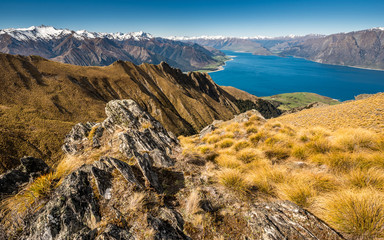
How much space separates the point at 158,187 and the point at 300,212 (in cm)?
533

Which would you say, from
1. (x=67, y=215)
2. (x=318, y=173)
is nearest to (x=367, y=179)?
(x=318, y=173)

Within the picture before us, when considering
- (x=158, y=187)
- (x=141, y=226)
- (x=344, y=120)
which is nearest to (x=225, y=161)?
(x=158, y=187)

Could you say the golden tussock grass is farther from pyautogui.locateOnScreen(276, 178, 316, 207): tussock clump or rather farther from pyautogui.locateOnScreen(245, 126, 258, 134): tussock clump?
pyautogui.locateOnScreen(245, 126, 258, 134): tussock clump

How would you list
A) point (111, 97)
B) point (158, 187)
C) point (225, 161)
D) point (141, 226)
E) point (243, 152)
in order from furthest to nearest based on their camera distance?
1. point (111, 97)
2. point (243, 152)
3. point (225, 161)
4. point (158, 187)
5. point (141, 226)

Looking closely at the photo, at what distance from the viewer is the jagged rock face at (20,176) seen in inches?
308

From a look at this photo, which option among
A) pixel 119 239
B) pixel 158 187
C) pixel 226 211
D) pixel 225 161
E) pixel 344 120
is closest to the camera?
pixel 119 239

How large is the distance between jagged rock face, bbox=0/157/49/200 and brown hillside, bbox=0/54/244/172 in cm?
4647

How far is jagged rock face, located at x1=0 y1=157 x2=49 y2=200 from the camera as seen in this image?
7.81m

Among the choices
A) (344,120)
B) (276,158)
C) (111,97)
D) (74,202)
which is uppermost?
(74,202)

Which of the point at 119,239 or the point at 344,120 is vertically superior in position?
the point at 119,239

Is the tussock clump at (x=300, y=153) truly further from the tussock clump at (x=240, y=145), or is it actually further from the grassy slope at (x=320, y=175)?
the tussock clump at (x=240, y=145)

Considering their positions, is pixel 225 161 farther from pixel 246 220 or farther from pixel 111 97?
pixel 111 97

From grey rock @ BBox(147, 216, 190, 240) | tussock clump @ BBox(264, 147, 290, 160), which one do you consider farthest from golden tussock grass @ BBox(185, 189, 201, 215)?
tussock clump @ BBox(264, 147, 290, 160)

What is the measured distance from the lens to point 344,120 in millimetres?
23281
